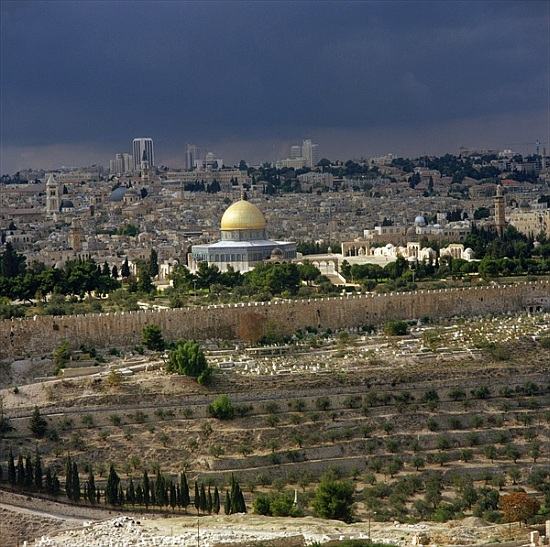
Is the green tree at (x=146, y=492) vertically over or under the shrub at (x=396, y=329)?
under

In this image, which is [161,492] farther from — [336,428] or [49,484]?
[336,428]

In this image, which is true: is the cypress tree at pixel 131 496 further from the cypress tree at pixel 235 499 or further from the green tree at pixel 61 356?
the green tree at pixel 61 356

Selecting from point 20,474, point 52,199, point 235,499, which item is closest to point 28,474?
point 20,474

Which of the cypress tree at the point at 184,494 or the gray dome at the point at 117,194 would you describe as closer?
the cypress tree at the point at 184,494

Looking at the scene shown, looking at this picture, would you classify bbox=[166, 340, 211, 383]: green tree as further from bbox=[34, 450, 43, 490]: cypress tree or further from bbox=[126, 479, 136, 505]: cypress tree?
bbox=[126, 479, 136, 505]: cypress tree

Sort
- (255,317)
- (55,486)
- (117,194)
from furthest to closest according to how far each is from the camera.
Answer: (117,194) < (255,317) < (55,486)

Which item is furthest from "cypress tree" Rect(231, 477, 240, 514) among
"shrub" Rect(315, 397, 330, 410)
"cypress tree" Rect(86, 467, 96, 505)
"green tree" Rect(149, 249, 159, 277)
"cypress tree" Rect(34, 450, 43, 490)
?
"green tree" Rect(149, 249, 159, 277)

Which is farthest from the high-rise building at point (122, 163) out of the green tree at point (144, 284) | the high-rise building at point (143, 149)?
the green tree at point (144, 284)
